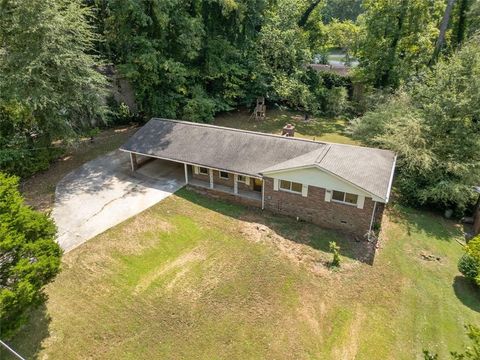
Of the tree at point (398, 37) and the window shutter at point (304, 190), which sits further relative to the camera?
the tree at point (398, 37)

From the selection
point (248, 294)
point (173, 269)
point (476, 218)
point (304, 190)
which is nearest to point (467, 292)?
point (476, 218)

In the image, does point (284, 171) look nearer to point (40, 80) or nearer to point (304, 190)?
point (304, 190)

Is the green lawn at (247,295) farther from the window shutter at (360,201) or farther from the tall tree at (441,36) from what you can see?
the tall tree at (441,36)

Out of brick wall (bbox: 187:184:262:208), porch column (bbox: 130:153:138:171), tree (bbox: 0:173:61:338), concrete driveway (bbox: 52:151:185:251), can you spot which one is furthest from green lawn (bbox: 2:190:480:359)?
porch column (bbox: 130:153:138:171)

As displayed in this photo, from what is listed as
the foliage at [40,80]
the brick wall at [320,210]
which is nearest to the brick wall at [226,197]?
the brick wall at [320,210]

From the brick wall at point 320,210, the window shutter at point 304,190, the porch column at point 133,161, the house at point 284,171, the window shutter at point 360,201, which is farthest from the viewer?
the porch column at point 133,161

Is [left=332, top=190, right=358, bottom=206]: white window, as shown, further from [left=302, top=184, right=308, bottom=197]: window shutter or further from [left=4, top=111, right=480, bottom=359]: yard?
[left=4, top=111, right=480, bottom=359]: yard
